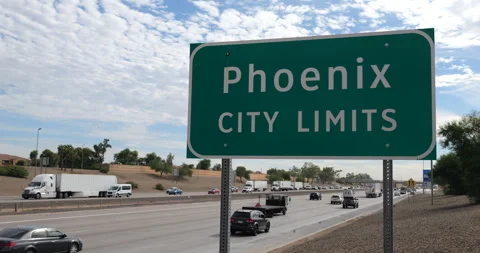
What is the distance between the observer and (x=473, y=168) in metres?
41.1

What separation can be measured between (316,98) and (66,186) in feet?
188

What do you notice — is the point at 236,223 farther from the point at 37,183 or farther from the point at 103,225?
the point at 37,183

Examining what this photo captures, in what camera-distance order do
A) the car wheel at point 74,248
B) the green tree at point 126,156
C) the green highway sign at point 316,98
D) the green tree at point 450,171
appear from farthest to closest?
the green tree at point 126,156 < the green tree at point 450,171 < the car wheel at point 74,248 < the green highway sign at point 316,98

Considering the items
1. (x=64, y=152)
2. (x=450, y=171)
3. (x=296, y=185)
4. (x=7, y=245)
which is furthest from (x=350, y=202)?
(x=64, y=152)

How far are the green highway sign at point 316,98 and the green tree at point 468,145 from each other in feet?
136

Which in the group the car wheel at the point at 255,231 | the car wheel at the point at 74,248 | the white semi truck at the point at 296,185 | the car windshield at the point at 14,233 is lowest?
the white semi truck at the point at 296,185

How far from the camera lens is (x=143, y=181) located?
113188 mm

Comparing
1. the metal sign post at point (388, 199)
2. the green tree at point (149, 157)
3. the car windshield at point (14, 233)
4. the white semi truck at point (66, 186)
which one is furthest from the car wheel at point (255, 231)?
the green tree at point (149, 157)

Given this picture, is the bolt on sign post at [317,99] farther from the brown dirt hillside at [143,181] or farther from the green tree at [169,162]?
the green tree at [169,162]

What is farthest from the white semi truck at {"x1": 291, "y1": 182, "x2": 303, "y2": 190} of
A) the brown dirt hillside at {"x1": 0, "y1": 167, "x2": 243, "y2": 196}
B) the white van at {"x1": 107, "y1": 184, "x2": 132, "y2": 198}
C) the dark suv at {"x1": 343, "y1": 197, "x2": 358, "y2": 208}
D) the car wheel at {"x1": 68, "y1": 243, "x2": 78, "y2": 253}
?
the car wheel at {"x1": 68, "y1": 243, "x2": 78, "y2": 253}

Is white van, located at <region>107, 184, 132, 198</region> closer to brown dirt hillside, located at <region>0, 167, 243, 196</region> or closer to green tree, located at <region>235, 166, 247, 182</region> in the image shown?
brown dirt hillside, located at <region>0, 167, 243, 196</region>

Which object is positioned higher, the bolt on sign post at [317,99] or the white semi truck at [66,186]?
the bolt on sign post at [317,99]

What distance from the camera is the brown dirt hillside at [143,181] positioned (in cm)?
7499

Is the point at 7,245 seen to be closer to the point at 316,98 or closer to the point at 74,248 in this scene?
the point at 74,248
